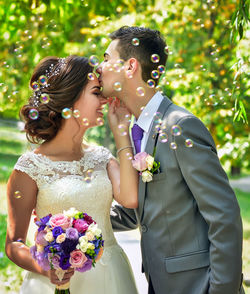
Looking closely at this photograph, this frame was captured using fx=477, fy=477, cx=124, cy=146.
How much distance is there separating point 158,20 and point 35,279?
7175 millimetres

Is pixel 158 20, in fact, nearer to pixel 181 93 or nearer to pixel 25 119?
pixel 181 93

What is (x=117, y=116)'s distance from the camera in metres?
3.36

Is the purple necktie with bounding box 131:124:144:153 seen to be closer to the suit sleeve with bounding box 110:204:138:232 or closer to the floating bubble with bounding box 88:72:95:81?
the floating bubble with bounding box 88:72:95:81

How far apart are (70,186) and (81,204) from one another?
14 centimetres

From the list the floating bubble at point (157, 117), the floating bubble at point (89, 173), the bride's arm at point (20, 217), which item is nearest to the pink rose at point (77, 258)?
the bride's arm at point (20, 217)

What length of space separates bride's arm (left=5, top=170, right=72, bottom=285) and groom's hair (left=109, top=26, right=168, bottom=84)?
1068mm

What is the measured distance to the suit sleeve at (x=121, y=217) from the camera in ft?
11.7

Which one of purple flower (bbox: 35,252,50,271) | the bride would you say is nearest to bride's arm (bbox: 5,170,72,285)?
the bride

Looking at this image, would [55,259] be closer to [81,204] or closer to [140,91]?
[81,204]

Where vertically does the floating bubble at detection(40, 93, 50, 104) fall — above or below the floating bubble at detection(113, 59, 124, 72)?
below

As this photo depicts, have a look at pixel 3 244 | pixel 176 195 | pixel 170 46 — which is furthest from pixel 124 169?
pixel 3 244

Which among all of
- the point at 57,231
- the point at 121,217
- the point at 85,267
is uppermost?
the point at 57,231

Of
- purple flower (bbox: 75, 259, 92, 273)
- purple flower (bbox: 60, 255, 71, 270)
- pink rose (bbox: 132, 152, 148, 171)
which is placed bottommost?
purple flower (bbox: 75, 259, 92, 273)

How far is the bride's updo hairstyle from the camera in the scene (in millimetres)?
3344
